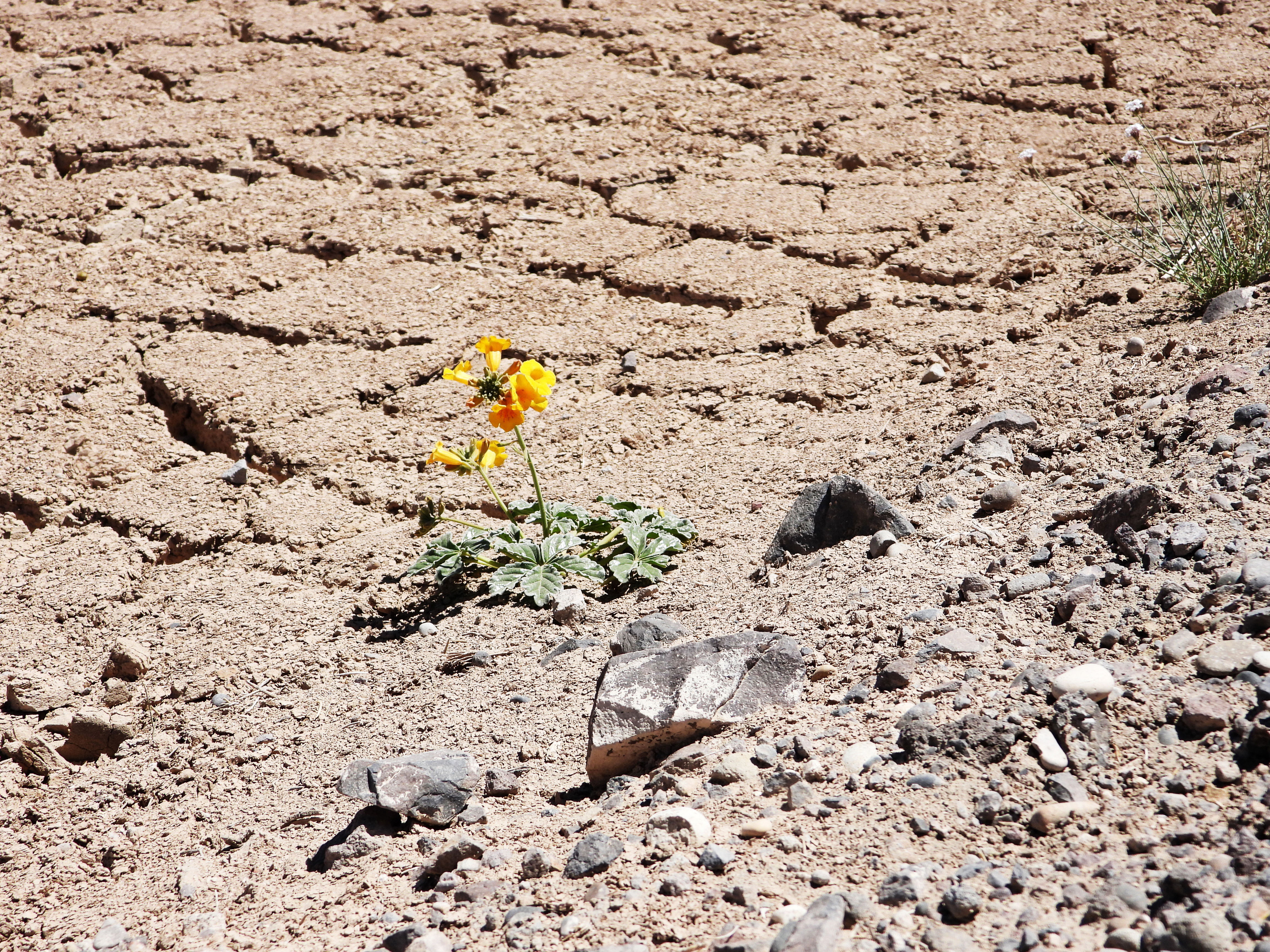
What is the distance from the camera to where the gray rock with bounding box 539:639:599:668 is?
2.31 metres

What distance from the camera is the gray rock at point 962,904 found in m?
1.26

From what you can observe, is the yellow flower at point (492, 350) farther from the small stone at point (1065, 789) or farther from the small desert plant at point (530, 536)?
the small stone at point (1065, 789)

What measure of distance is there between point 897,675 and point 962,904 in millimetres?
550

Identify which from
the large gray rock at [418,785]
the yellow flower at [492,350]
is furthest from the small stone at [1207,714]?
the yellow flower at [492,350]

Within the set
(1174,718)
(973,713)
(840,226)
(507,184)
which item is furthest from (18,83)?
(1174,718)

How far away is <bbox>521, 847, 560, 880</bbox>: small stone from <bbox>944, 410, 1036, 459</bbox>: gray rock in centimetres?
162

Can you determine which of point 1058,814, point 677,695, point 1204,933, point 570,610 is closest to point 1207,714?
point 1058,814

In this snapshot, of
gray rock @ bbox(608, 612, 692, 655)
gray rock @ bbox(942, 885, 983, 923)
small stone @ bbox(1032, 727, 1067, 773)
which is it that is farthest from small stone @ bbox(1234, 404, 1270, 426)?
gray rock @ bbox(942, 885, 983, 923)

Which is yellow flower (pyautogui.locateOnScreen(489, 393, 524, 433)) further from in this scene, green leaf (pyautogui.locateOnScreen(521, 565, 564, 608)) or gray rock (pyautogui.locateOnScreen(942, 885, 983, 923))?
gray rock (pyautogui.locateOnScreen(942, 885, 983, 923))

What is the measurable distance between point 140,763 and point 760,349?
7.38 ft

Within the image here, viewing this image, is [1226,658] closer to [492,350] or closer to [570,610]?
[570,610]

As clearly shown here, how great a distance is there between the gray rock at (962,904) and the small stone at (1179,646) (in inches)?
23.8

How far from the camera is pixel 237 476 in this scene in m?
3.05

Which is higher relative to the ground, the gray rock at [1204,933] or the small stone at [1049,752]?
the gray rock at [1204,933]
